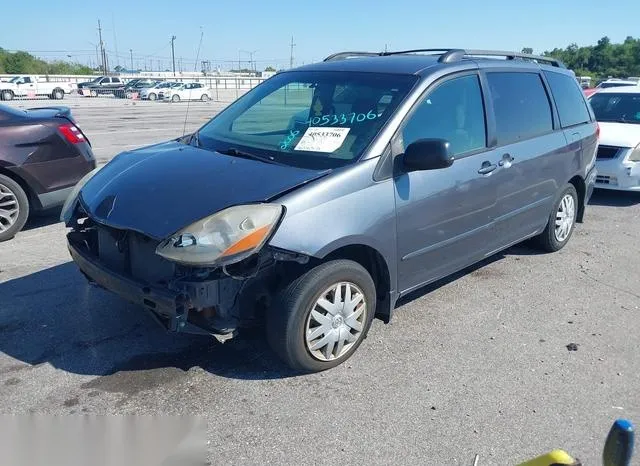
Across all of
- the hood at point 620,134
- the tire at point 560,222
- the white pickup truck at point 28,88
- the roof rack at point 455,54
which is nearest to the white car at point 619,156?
the hood at point 620,134

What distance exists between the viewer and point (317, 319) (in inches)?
135

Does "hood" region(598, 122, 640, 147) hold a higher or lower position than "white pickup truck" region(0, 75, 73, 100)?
higher

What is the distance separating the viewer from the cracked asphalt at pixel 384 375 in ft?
9.69

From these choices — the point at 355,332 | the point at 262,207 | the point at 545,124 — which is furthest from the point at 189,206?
the point at 545,124

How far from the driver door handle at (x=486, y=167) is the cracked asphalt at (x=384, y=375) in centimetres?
104

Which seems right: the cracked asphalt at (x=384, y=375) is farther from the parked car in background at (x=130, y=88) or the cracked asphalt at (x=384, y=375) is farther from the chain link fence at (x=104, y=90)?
the parked car in background at (x=130, y=88)

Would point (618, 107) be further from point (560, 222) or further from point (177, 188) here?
point (177, 188)

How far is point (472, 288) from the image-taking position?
4.92 meters

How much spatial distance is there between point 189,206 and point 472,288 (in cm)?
267

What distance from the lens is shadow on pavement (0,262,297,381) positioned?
11.8 feet

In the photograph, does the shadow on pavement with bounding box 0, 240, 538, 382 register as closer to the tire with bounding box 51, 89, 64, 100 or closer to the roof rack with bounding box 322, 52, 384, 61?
the roof rack with bounding box 322, 52, 384, 61

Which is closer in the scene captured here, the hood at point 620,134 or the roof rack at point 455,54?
the roof rack at point 455,54

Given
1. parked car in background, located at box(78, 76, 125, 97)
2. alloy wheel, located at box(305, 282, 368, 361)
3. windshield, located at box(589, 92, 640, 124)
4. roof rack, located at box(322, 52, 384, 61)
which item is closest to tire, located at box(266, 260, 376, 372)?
alloy wheel, located at box(305, 282, 368, 361)

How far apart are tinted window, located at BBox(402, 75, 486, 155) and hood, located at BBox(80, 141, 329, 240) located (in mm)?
844
